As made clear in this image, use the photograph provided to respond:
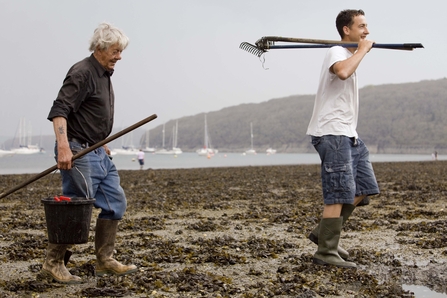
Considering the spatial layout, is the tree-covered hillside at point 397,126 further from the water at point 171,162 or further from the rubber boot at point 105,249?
the rubber boot at point 105,249

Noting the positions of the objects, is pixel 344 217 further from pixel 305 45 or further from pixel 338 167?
pixel 305 45

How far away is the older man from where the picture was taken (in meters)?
4.72

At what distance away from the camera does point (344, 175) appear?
17.8ft

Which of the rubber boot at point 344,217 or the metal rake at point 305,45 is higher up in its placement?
the metal rake at point 305,45

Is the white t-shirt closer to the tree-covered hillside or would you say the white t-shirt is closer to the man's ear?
the man's ear

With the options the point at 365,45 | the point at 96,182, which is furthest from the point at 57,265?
the point at 365,45

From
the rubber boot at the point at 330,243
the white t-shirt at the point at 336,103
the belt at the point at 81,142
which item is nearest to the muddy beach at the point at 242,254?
the rubber boot at the point at 330,243

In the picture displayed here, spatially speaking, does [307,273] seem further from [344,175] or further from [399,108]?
[399,108]

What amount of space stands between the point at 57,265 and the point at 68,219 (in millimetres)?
552

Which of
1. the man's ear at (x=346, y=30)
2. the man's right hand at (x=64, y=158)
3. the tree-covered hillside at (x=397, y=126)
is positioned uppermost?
the tree-covered hillside at (x=397, y=126)

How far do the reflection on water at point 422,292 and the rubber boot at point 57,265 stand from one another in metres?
2.86

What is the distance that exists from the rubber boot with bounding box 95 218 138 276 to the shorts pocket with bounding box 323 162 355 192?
2070 millimetres

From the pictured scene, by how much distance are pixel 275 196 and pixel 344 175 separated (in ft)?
31.9

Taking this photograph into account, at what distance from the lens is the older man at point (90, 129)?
472 centimetres
